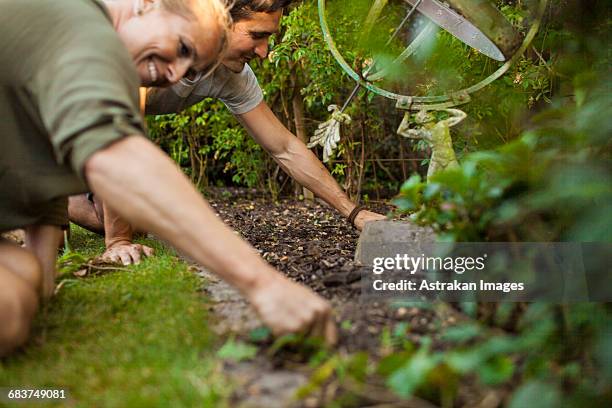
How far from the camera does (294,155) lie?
3693 mm

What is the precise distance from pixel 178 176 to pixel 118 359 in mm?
576

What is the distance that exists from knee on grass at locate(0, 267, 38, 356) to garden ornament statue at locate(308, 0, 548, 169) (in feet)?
5.32

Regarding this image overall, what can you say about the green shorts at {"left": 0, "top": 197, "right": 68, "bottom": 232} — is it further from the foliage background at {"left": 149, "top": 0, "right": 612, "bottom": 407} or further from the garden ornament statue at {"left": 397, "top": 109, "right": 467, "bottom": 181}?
the garden ornament statue at {"left": 397, "top": 109, "right": 467, "bottom": 181}

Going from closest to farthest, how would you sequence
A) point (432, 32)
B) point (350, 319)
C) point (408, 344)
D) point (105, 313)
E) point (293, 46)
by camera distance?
point (408, 344) → point (350, 319) → point (105, 313) → point (432, 32) → point (293, 46)

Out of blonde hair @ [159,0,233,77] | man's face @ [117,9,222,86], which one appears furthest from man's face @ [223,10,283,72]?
man's face @ [117,9,222,86]

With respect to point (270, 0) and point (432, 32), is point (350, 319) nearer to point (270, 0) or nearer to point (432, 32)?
point (432, 32)

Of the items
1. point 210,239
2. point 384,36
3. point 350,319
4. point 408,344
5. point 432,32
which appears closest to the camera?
point 210,239

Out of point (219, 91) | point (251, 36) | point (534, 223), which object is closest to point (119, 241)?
point (219, 91)

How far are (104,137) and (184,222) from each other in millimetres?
293

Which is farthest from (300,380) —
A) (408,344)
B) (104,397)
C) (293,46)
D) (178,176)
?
(293,46)

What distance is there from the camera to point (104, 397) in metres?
1.64

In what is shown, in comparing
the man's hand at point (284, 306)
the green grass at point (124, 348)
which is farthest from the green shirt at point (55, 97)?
the man's hand at point (284, 306)

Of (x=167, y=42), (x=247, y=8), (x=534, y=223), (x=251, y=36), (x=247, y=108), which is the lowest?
(x=534, y=223)

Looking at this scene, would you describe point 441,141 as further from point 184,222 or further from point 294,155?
point 184,222
